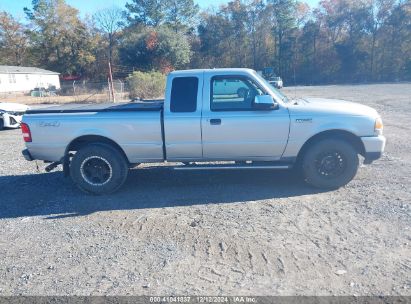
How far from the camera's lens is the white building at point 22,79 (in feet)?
147

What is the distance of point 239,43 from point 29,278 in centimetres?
6363

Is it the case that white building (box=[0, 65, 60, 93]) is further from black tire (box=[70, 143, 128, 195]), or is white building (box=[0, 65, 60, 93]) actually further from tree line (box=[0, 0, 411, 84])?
black tire (box=[70, 143, 128, 195])

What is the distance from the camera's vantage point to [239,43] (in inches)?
2441

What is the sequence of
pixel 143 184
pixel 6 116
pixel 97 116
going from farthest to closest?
pixel 6 116, pixel 143 184, pixel 97 116

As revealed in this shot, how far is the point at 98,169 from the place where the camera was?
5.38 metres

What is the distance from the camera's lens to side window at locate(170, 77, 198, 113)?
5.12 metres

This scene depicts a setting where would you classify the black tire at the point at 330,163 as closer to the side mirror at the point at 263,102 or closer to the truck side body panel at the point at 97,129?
the side mirror at the point at 263,102

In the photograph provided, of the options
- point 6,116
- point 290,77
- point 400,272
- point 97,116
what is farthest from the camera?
point 290,77

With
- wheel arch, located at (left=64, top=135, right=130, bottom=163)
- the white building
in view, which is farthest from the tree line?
wheel arch, located at (left=64, top=135, right=130, bottom=163)

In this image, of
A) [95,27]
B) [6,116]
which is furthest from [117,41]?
[6,116]

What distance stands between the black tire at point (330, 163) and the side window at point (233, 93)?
4.30 feet

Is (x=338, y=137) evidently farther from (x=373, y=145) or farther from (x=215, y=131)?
(x=215, y=131)

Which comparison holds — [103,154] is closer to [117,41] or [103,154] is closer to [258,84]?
[258,84]

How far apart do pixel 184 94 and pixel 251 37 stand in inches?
2475
